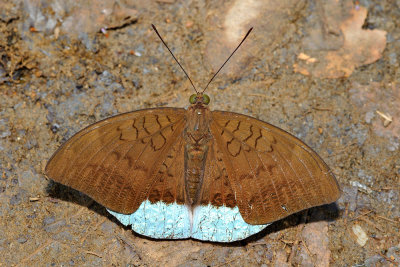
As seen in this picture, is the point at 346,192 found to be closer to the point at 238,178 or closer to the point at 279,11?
the point at 238,178

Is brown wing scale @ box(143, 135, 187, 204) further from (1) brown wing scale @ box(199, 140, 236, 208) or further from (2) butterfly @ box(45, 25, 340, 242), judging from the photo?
(1) brown wing scale @ box(199, 140, 236, 208)

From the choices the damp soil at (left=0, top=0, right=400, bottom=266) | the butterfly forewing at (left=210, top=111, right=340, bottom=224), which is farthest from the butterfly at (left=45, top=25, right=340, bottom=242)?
the damp soil at (left=0, top=0, right=400, bottom=266)

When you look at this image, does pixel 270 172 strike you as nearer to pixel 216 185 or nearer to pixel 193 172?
pixel 216 185

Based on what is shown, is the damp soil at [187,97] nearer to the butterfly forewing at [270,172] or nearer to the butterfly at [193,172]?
the butterfly at [193,172]

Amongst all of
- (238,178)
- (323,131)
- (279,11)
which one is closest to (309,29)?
(279,11)

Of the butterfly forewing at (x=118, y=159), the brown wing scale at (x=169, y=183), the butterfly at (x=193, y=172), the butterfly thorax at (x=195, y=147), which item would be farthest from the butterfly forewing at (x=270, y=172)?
the butterfly forewing at (x=118, y=159)
